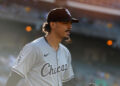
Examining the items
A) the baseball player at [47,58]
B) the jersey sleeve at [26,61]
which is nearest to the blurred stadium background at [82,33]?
the baseball player at [47,58]

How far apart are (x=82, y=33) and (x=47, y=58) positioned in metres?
14.0

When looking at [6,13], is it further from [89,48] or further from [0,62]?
[89,48]

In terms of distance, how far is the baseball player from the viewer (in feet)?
9.61

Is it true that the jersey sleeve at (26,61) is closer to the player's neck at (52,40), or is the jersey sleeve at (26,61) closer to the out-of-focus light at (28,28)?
the player's neck at (52,40)

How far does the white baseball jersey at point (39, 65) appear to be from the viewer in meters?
2.93

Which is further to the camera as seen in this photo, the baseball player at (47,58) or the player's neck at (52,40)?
→ the player's neck at (52,40)

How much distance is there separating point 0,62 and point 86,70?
3.89m

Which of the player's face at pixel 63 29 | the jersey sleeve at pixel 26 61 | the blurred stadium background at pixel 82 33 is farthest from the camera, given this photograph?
the blurred stadium background at pixel 82 33

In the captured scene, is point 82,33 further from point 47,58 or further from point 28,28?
point 47,58

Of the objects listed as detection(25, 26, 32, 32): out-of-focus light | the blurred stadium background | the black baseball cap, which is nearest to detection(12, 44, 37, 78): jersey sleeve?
the black baseball cap

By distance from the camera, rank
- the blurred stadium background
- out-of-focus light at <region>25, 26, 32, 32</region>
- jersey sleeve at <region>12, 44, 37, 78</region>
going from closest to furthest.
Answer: jersey sleeve at <region>12, 44, 37, 78</region> → the blurred stadium background → out-of-focus light at <region>25, 26, 32, 32</region>

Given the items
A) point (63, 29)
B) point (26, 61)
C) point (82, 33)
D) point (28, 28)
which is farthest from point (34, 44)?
point (82, 33)

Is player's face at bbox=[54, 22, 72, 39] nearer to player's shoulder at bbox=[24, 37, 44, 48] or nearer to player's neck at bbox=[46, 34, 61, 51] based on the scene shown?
player's neck at bbox=[46, 34, 61, 51]

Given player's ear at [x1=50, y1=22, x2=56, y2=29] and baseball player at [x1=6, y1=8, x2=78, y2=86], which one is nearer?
baseball player at [x1=6, y1=8, x2=78, y2=86]
